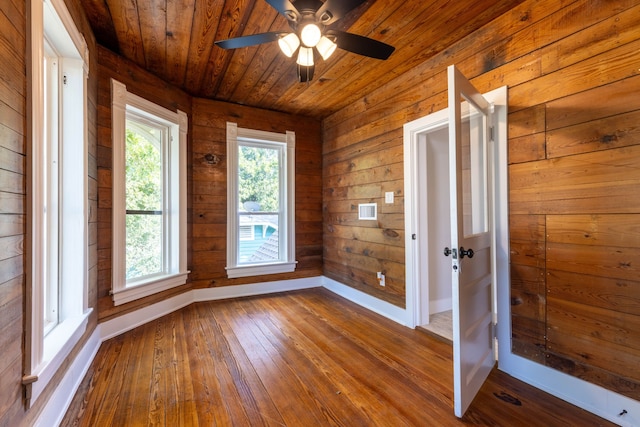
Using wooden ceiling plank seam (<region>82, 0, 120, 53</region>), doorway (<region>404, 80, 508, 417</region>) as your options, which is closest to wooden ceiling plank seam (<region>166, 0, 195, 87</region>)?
wooden ceiling plank seam (<region>82, 0, 120, 53</region>)

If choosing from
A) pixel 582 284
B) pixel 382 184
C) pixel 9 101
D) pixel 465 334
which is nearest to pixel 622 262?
pixel 582 284

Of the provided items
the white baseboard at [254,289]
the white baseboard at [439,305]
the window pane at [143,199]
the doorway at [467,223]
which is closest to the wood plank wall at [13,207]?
the window pane at [143,199]

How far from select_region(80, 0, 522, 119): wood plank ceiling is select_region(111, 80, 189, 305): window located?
0.47m

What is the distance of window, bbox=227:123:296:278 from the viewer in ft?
12.3

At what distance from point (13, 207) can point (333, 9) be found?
177 cm

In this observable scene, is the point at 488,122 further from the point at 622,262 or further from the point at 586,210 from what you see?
the point at 622,262

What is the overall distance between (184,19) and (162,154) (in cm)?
155

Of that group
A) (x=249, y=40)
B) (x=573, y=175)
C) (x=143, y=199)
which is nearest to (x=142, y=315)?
(x=143, y=199)

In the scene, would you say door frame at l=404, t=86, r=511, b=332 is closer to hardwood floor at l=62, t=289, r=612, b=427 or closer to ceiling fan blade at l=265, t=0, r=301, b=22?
hardwood floor at l=62, t=289, r=612, b=427

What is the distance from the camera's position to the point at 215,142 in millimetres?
3641

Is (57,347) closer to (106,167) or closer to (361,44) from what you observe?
(106,167)

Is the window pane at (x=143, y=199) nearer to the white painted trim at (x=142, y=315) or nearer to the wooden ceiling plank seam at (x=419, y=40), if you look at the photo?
the white painted trim at (x=142, y=315)

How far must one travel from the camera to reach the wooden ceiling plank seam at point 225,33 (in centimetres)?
194

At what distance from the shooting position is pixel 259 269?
12.8ft
